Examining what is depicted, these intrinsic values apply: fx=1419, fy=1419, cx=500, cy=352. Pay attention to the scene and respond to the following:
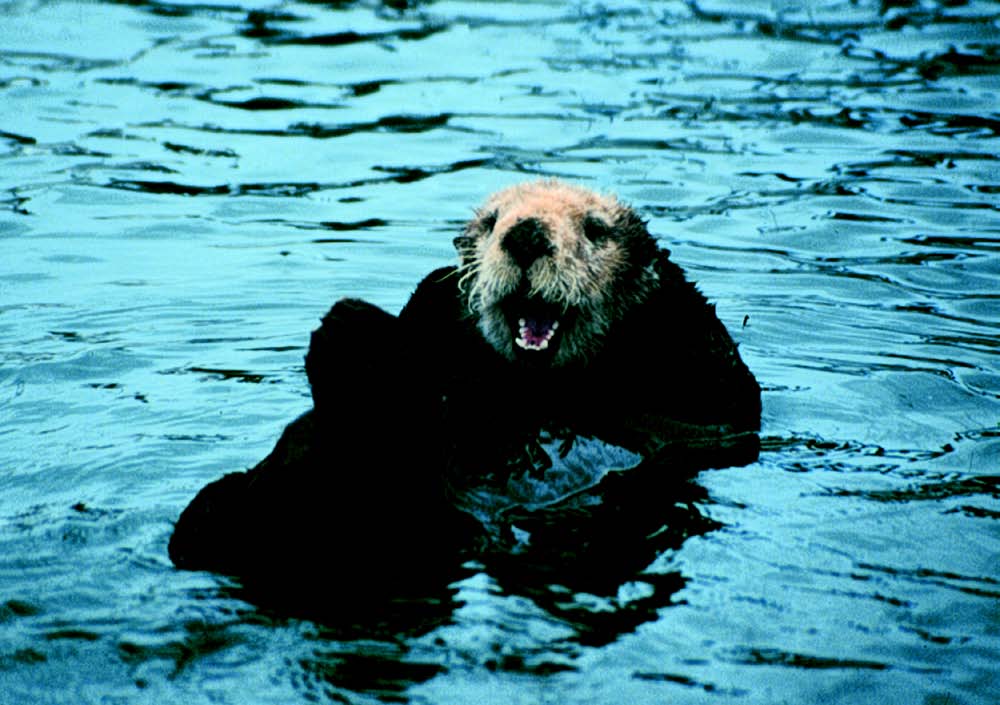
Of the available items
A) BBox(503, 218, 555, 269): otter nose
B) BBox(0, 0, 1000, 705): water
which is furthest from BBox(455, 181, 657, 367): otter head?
BBox(0, 0, 1000, 705): water

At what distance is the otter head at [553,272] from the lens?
15.2 feet

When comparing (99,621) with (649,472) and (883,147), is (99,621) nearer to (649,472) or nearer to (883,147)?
(649,472)

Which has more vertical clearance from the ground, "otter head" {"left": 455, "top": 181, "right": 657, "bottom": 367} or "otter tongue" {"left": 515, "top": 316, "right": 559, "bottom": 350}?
"otter head" {"left": 455, "top": 181, "right": 657, "bottom": 367}

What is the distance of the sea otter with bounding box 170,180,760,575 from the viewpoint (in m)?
3.55

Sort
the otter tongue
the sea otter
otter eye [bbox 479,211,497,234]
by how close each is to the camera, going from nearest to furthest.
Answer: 1. the sea otter
2. the otter tongue
3. otter eye [bbox 479,211,497,234]

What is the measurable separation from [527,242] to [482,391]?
19.9 inches

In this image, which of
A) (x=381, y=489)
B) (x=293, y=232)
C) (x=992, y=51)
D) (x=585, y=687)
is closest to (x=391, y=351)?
(x=381, y=489)

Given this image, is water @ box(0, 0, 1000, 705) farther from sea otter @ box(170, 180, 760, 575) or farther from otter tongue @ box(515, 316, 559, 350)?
otter tongue @ box(515, 316, 559, 350)

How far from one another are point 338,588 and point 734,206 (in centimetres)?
579

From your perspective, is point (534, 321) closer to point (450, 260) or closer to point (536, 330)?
point (536, 330)

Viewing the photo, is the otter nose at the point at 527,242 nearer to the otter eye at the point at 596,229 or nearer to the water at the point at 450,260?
the otter eye at the point at 596,229

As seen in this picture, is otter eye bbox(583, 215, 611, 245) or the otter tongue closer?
the otter tongue

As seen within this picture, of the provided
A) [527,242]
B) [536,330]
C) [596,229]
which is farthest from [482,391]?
[596,229]

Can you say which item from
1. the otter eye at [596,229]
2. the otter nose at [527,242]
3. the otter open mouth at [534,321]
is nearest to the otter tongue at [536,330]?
the otter open mouth at [534,321]
